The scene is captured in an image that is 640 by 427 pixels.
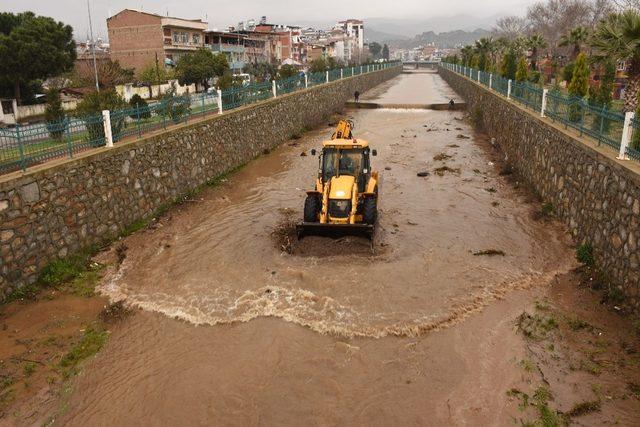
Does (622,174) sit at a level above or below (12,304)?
above

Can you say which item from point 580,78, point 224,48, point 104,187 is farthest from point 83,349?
point 224,48

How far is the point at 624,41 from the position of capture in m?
13.3

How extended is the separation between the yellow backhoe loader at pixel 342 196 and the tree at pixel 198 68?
34.9 m

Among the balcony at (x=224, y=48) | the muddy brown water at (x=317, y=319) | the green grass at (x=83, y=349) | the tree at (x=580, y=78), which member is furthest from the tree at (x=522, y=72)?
the balcony at (x=224, y=48)

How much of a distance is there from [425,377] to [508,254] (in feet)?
15.7

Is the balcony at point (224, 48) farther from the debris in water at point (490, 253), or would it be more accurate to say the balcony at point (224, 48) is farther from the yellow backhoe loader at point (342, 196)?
the debris in water at point (490, 253)

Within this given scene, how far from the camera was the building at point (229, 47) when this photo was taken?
58.6 m

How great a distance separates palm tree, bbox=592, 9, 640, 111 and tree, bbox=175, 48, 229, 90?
113 ft

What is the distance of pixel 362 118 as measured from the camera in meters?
32.8

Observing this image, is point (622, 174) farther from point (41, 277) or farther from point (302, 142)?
point (302, 142)

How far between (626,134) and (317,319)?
6.16 m

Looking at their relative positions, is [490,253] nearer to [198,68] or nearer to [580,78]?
[580,78]

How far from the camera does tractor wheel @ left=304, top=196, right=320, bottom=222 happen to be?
10709mm

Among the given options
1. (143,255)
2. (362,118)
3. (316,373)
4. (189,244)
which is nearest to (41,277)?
(143,255)
